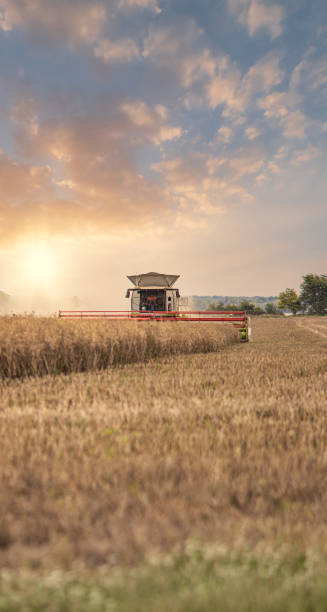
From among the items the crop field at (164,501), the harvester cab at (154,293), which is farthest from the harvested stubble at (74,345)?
the harvester cab at (154,293)

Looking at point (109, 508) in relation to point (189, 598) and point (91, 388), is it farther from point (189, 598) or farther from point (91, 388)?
point (91, 388)

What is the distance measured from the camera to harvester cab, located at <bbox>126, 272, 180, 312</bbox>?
707 inches

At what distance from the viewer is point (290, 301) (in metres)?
73.9

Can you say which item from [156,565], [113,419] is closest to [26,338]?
[113,419]

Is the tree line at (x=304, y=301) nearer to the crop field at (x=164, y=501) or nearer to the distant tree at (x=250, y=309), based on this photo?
the distant tree at (x=250, y=309)

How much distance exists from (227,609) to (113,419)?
2.17m

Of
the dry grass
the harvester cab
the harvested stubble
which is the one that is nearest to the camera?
the dry grass

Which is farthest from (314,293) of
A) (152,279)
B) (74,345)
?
(74,345)

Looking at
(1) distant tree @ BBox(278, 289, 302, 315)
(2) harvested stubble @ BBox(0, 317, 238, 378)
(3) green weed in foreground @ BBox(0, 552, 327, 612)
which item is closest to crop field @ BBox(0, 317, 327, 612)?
(3) green weed in foreground @ BBox(0, 552, 327, 612)

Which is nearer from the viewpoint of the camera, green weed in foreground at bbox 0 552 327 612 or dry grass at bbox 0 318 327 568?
green weed in foreground at bbox 0 552 327 612

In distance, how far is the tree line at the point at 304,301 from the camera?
234 feet

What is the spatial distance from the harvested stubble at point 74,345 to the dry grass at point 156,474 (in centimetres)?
193

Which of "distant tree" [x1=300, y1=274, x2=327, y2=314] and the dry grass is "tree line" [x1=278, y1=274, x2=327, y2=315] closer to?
"distant tree" [x1=300, y1=274, x2=327, y2=314]

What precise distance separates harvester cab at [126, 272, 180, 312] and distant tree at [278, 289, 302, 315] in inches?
2412
